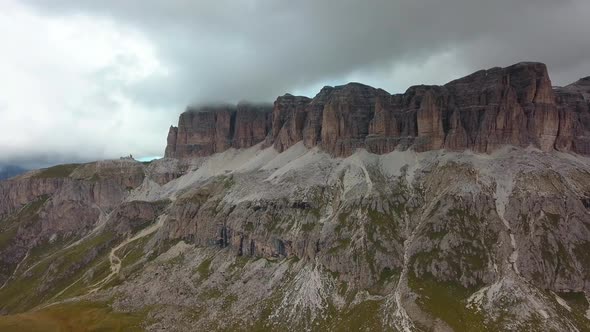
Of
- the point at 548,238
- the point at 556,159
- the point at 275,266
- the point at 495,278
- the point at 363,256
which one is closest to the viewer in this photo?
the point at 495,278

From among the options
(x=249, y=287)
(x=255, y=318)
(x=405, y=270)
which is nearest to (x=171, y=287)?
(x=249, y=287)

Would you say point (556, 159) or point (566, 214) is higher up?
point (556, 159)

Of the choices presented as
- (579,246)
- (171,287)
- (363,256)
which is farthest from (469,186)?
(171,287)

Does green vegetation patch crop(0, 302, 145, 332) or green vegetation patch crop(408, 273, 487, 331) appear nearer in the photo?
green vegetation patch crop(408, 273, 487, 331)

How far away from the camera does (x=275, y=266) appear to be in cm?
17450

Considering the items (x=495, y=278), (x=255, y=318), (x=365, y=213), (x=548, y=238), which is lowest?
(x=255, y=318)

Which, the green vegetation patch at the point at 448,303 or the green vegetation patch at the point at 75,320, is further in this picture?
the green vegetation patch at the point at 75,320

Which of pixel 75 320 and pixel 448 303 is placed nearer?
pixel 448 303

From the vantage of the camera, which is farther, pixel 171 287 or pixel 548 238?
pixel 171 287

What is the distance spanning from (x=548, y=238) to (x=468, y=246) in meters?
29.7

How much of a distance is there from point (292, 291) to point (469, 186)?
310ft

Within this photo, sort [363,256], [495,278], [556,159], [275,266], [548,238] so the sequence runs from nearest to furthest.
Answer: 1. [495,278]
2. [548,238]
3. [363,256]
4. [275,266]
5. [556,159]

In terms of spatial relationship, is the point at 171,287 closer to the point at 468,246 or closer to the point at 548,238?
the point at 468,246

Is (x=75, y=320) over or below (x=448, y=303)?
below
